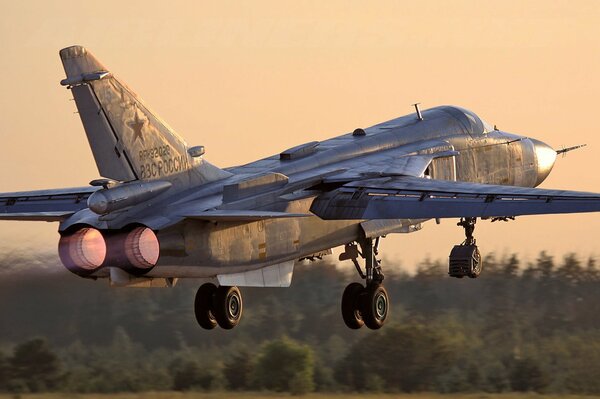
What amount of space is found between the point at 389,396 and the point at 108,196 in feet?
91.2

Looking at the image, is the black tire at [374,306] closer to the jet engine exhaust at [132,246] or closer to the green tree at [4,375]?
the jet engine exhaust at [132,246]

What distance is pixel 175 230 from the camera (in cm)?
3741

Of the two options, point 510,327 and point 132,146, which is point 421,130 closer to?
point 132,146

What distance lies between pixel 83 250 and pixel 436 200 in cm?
755

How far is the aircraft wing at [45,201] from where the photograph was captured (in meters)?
42.8

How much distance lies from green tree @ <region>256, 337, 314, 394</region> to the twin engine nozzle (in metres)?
25.7

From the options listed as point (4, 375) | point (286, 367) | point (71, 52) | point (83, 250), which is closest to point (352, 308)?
point (83, 250)

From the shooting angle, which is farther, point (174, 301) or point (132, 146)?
point (174, 301)

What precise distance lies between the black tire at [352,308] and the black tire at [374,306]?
6.3 inches

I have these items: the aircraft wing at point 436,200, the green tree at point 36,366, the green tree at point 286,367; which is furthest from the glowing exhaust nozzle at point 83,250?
the green tree at point 286,367

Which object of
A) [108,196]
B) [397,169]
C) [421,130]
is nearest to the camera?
[108,196]

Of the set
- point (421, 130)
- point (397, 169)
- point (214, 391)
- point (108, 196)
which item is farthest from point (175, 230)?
point (214, 391)

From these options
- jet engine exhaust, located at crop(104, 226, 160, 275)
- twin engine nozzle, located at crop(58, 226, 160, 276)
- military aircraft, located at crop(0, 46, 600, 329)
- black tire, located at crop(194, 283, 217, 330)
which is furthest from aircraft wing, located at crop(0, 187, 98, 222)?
jet engine exhaust, located at crop(104, 226, 160, 275)

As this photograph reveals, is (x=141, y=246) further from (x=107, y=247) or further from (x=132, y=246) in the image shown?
(x=107, y=247)
